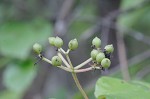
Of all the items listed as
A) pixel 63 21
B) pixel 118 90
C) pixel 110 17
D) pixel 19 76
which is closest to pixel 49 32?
pixel 63 21

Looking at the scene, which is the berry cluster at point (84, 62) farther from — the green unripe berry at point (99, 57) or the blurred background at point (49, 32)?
the blurred background at point (49, 32)

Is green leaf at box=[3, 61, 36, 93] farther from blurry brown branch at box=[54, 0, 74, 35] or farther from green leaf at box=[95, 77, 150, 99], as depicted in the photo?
green leaf at box=[95, 77, 150, 99]

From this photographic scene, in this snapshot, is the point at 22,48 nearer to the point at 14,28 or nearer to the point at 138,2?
the point at 14,28

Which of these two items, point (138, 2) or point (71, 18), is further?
point (71, 18)

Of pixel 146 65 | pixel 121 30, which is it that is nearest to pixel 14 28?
pixel 121 30

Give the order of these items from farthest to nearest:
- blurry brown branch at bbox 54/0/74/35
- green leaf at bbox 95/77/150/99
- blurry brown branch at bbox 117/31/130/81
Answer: blurry brown branch at bbox 54/0/74/35 < blurry brown branch at bbox 117/31/130/81 < green leaf at bbox 95/77/150/99

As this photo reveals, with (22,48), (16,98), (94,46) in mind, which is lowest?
(94,46)

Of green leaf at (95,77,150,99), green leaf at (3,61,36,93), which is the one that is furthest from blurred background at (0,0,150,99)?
green leaf at (95,77,150,99)
